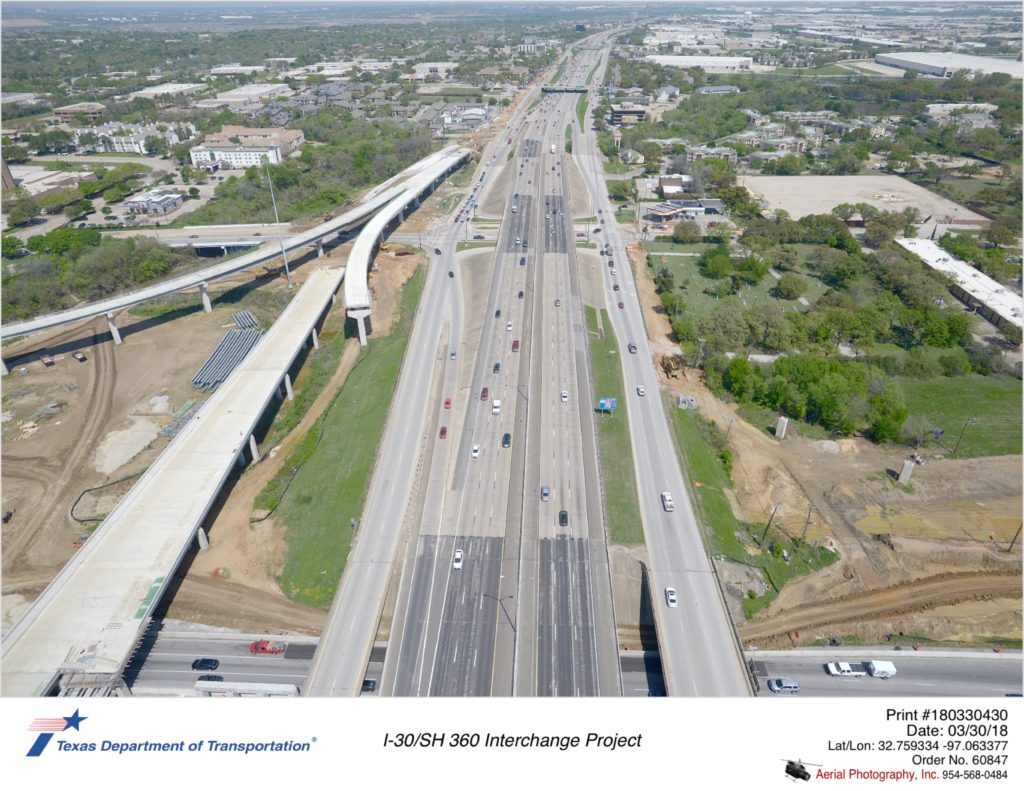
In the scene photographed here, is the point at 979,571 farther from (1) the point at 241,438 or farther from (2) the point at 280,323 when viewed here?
(2) the point at 280,323

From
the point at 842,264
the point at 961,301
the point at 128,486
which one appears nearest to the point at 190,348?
the point at 128,486

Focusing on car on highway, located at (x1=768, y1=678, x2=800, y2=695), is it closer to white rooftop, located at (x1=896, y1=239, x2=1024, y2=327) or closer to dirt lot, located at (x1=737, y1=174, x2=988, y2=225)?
white rooftop, located at (x1=896, y1=239, x2=1024, y2=327)

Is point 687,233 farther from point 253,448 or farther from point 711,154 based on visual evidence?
point 253,448

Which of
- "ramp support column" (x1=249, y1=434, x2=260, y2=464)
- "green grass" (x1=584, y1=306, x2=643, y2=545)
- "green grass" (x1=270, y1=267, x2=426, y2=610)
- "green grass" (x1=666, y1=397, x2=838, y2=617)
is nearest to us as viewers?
"green grass" (x1=270, y1=267, x2=426, y2=610)

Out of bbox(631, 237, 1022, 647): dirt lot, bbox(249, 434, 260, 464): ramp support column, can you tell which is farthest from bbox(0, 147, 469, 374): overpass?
bbox(631, 237, 1022, 647): dirt lot

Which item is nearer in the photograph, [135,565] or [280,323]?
[135,565]
